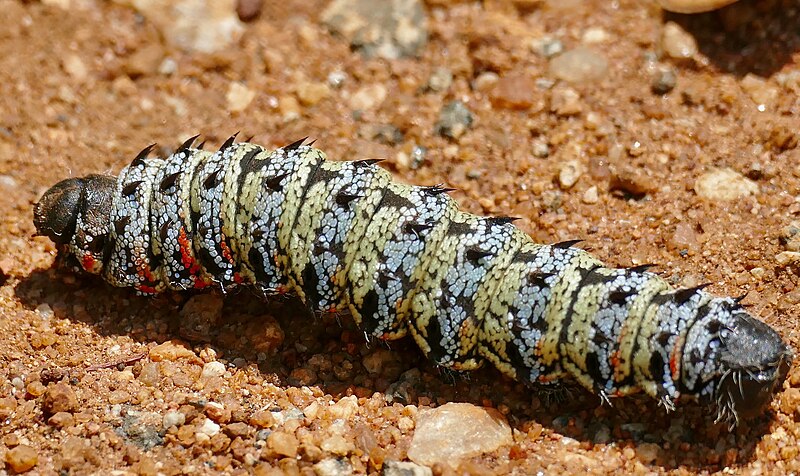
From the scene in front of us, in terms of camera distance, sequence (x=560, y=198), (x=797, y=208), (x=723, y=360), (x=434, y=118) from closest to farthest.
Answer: (x=723, y=360)
(x=797, y=208)
(x=560, y=198)
(x=434, y=118)

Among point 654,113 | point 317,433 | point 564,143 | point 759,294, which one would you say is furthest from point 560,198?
point 317,433

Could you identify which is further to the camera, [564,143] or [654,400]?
[564,143]

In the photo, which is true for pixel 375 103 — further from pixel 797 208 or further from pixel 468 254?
pixel 797 208

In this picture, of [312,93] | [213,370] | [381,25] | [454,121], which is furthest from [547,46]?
[213,370]

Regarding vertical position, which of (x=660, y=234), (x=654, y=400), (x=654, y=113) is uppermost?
(x=654, y=113)

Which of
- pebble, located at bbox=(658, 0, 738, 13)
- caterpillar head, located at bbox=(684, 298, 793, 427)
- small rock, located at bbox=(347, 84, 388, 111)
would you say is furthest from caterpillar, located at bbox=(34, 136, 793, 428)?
pebble, located at bbox=(658, 0, 738, 13)

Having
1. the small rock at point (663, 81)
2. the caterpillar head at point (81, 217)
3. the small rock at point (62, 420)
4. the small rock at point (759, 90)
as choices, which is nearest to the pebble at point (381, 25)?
the small rock at point (663, 81)

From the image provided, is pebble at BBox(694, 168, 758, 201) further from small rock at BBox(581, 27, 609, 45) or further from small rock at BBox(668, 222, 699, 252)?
small rock at BBox(581, 27, 609, 45)

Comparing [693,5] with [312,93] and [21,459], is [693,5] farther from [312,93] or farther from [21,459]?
[21,459]
